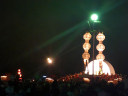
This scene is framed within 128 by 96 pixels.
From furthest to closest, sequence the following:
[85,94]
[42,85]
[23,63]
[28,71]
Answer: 1. [23,63]
2. [28,71]
3. [42,85]
4. [85,94]

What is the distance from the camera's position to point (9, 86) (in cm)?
763

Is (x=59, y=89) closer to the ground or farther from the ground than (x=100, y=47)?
closer to the ground

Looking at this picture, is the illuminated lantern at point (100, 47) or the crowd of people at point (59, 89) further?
the illuminated lantern at point (100, 47)

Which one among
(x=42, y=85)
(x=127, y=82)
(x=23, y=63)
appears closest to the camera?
(x=42, y=85)

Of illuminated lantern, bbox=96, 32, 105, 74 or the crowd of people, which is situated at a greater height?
illuminated lantern, bbox=96, 32, 105, 74

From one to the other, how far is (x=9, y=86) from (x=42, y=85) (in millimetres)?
1107

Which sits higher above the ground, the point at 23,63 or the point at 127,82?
the point at 23,63

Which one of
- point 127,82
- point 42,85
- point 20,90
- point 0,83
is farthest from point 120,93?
point 0,83

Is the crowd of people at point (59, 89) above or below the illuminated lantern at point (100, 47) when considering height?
below

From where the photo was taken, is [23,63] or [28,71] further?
[23,63]

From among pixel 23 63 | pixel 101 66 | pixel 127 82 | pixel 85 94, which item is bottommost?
pixel 85 94

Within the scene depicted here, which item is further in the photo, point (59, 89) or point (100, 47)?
point (100, 47)

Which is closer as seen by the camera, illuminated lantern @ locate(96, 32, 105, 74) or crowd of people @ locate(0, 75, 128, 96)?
crowd of people @ locate(0, 75, 128, 96)

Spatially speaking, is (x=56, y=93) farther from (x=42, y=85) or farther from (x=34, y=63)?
(x=34, y=63)
